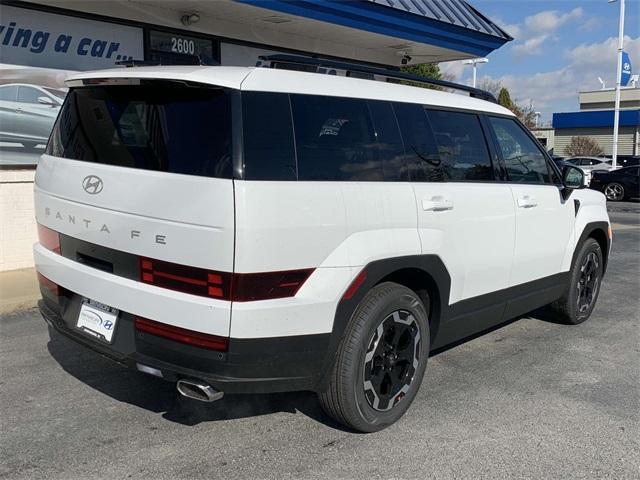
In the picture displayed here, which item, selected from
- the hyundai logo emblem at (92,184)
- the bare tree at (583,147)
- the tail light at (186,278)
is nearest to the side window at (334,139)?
the tail light at (186,278)

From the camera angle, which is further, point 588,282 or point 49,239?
point 588,282

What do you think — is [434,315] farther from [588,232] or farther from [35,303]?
[35,303]

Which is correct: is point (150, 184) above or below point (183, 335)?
above

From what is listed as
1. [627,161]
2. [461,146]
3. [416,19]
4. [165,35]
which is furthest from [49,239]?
[627,161]

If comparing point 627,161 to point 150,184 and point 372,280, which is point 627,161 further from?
point 150,184

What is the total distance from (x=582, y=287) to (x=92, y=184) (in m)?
4.51

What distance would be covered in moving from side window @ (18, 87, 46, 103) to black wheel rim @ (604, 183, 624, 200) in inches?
768

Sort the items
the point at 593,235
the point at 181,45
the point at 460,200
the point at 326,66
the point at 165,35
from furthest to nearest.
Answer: the point at 181,45
the point at 165,35
the point at 593,235
the point at 460,200
the point at 326,66

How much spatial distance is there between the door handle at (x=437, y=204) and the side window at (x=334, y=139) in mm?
376

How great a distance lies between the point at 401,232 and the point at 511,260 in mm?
1392

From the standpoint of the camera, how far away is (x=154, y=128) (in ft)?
9.93

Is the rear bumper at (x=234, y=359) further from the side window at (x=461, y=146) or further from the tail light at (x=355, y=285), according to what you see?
the side window at (x=461, y=146)

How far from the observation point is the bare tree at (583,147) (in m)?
50.1

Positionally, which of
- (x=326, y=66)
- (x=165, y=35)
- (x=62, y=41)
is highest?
(x=165, y=35)
